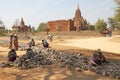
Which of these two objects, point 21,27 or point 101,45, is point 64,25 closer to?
point 21,27

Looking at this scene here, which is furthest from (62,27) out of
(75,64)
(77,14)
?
(75,64)

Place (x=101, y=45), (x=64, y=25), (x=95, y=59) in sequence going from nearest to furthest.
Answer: (x=95, y=59)
(x=101, y=45)
(x=64, y=25)

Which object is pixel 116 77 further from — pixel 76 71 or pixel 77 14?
pixel 77 14

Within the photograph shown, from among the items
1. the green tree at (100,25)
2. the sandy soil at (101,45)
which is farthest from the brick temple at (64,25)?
the sandy soil at (101,45)

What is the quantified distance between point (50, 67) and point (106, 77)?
2841 millimetres

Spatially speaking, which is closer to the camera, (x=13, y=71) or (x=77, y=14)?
(x=13, y=71)

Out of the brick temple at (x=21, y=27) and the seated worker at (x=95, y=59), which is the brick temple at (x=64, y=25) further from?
the seated worker at (x=95, y=59)

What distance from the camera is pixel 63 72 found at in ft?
42.4

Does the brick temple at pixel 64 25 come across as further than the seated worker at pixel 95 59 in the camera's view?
Yes

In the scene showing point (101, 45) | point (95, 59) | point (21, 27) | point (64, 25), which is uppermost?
point (64, 25)

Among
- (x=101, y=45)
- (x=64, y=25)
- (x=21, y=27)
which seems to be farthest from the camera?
(x=21, y=27)

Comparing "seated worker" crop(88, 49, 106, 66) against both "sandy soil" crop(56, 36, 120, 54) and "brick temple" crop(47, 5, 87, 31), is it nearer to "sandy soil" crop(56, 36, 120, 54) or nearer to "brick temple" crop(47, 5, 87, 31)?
"sandy soil" crop(56, 36, 120, 54)

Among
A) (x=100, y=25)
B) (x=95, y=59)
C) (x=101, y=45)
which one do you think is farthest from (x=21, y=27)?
(x=95, y=59)

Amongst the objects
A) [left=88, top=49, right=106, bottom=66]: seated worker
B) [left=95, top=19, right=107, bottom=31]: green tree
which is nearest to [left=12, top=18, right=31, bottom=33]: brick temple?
[left=95, top=19, right=107, bottom=31]: green tree
